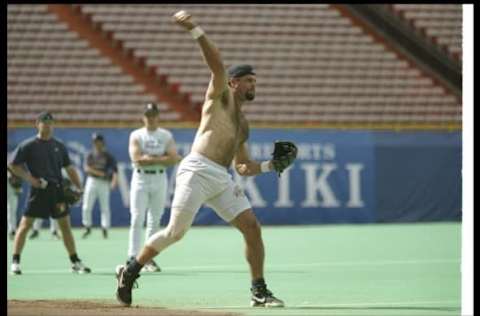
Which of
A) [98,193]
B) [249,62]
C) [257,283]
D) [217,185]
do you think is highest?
[249,62]

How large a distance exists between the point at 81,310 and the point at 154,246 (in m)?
0.86

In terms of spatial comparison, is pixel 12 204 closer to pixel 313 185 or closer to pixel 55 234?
pixel 55 234

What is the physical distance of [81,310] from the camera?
1009cm

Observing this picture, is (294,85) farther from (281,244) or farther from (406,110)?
(281,244)

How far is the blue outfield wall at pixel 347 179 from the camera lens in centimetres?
2727

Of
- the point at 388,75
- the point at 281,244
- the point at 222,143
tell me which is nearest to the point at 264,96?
the point at 388,75

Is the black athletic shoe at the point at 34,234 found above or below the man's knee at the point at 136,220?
below

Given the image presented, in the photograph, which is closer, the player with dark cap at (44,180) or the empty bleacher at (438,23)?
the player with dark cap at (44,180)

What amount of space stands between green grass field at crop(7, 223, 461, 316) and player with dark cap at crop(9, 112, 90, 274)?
1.52 ft

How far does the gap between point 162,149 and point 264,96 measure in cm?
1509

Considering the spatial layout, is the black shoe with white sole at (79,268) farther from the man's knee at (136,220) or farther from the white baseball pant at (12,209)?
the white baseball pant at (12,209)

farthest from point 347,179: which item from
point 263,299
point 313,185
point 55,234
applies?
point 263,299

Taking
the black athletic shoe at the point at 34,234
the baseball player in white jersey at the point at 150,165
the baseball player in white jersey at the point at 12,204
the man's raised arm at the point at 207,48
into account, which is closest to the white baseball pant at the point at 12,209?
the baseball player in white jersey at the point at 12,204

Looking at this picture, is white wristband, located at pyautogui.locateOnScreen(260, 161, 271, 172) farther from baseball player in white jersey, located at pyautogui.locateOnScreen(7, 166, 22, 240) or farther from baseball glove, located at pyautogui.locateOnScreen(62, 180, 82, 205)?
baseball player in white jersey, located at pyautogui.locateOnScreen(7, 166, 22, 240)
